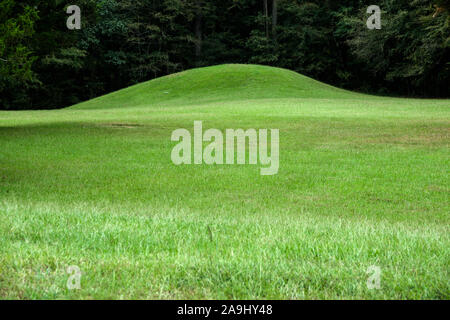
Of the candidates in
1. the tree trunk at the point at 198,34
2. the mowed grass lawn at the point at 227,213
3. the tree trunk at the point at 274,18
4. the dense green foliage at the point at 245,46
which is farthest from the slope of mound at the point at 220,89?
the mowed grass lawn at the point at 227,213

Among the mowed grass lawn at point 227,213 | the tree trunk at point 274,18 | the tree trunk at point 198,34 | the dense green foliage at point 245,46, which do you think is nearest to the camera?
the mowed grass lawn at point 227,213

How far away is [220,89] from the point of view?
1828 inches

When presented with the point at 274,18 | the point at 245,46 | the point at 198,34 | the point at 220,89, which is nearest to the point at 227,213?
the point at 220,89

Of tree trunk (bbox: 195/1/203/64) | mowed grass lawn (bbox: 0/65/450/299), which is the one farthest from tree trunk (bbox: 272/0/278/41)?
mowed grass lawn (bbox: 0/65/450/299)

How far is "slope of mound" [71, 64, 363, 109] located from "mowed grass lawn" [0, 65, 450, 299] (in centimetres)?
1901

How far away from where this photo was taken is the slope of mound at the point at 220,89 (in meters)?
43.5

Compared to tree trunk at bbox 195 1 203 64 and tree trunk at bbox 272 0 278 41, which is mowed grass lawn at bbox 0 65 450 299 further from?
tree trunk at bbox 195 1 203 64

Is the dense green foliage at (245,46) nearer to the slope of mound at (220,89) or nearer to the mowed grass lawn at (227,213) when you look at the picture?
the slope of mound at (220,89)

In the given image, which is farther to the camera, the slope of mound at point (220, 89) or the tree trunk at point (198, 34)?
the tree trunk at point (198, 34)

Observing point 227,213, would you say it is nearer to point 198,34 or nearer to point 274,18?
point 274,18

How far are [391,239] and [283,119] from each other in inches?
764

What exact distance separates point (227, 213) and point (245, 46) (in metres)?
61.4

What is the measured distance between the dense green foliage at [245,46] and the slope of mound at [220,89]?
302 inches

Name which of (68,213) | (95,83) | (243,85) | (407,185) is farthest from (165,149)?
(95,83)
